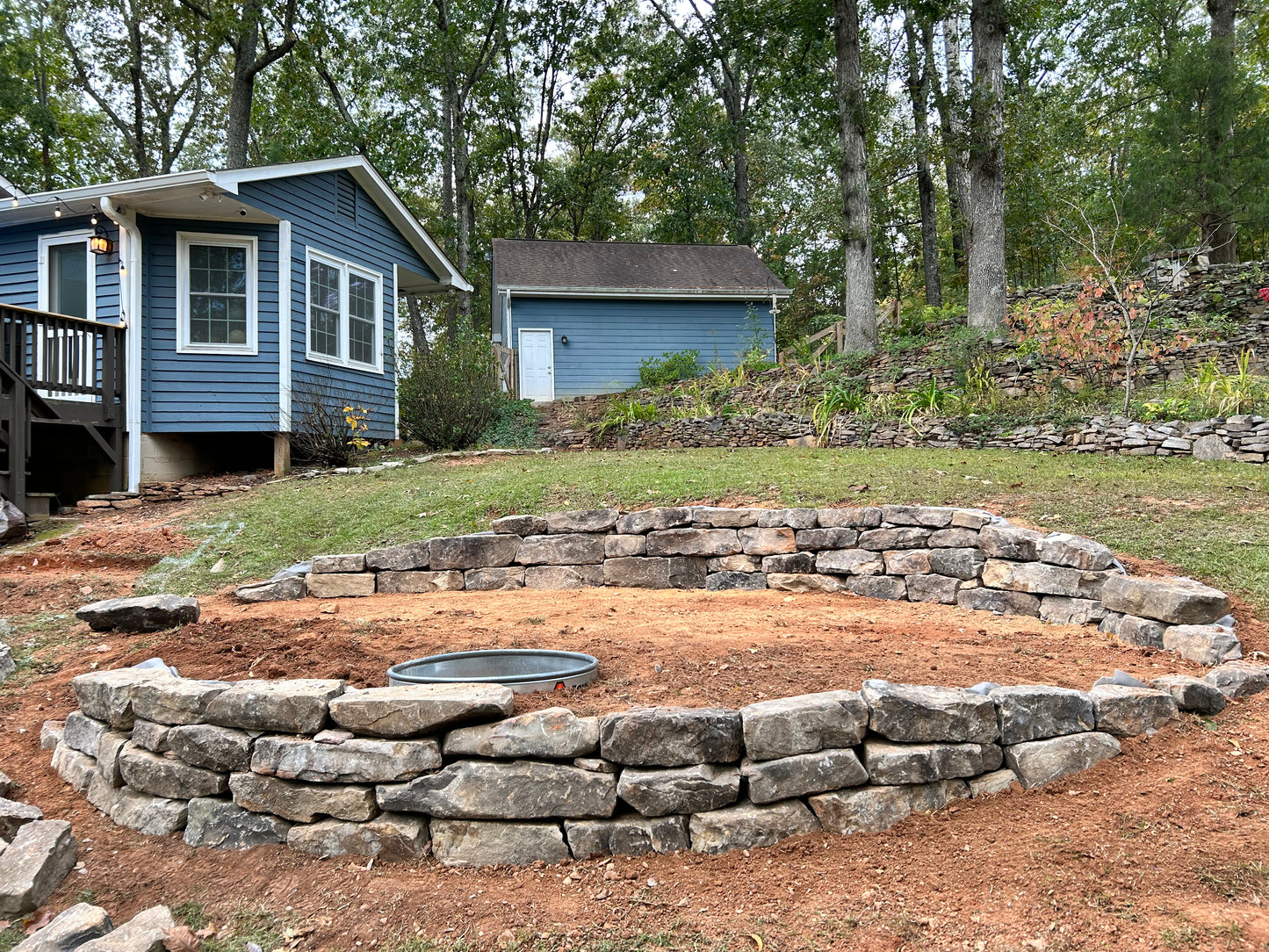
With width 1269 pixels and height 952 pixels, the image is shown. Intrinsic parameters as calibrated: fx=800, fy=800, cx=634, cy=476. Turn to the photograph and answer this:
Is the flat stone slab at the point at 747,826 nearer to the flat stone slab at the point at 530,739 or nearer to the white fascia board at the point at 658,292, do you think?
the flat stone slab at the point at 530,739

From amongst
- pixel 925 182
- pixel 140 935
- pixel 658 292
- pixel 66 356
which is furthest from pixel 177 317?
pixel 925 182

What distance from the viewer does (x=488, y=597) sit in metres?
5.22

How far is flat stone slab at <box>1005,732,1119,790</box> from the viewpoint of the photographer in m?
2.78

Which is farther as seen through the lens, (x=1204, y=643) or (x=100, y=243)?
(x=100, y=243)

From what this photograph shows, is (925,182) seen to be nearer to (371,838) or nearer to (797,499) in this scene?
(797,499)

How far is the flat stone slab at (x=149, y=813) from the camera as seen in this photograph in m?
2.79

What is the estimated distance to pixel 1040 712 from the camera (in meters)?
2.87

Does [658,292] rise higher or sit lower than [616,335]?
higher

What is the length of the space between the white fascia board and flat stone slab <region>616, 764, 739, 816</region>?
16.5 meters

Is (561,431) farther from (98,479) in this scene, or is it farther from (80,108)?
(80,108)

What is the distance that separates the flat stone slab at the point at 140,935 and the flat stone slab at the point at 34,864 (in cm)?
36

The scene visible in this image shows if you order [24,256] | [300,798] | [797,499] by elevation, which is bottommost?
[300,798]

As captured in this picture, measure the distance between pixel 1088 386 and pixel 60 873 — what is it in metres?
10.3

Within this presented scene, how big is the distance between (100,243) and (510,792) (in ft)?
31.9
